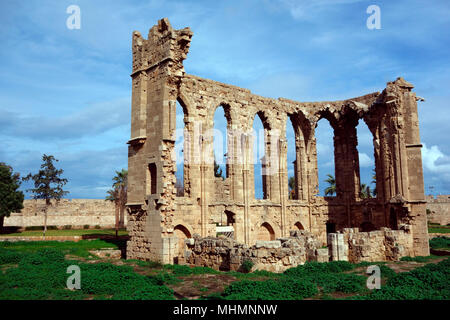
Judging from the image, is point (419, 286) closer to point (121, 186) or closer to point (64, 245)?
point (64, 245)

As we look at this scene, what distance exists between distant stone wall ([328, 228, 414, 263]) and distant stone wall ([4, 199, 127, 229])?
3090 cm

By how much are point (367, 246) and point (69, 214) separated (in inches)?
1295

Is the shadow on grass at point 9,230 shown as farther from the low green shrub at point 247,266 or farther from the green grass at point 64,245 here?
the low green shrub at point 247,266

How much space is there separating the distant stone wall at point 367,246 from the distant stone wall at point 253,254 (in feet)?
4.63

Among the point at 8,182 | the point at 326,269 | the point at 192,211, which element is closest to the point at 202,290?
the point at 326,269

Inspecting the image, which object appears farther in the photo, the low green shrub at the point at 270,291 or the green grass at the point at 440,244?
the green grass at the point at 440,244

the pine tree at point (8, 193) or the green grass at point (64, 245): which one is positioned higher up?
the pine tree at point (8, 193)

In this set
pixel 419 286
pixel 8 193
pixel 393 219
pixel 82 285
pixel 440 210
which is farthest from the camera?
pixel 440 210

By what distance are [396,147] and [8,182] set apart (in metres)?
32.4

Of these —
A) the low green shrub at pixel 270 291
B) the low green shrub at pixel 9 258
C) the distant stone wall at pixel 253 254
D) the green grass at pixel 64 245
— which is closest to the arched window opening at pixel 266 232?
the distant stone wall at pixel 253 254

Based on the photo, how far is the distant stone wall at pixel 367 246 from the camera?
15.7m

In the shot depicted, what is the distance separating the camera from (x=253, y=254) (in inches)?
492

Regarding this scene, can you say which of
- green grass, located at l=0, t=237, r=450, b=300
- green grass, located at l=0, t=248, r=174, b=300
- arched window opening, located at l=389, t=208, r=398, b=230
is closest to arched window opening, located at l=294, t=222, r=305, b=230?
arched window opening, located at l=389, t=208, r=398, b=230

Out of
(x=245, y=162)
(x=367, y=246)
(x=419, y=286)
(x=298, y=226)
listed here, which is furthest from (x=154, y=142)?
(x=298, y=226)
